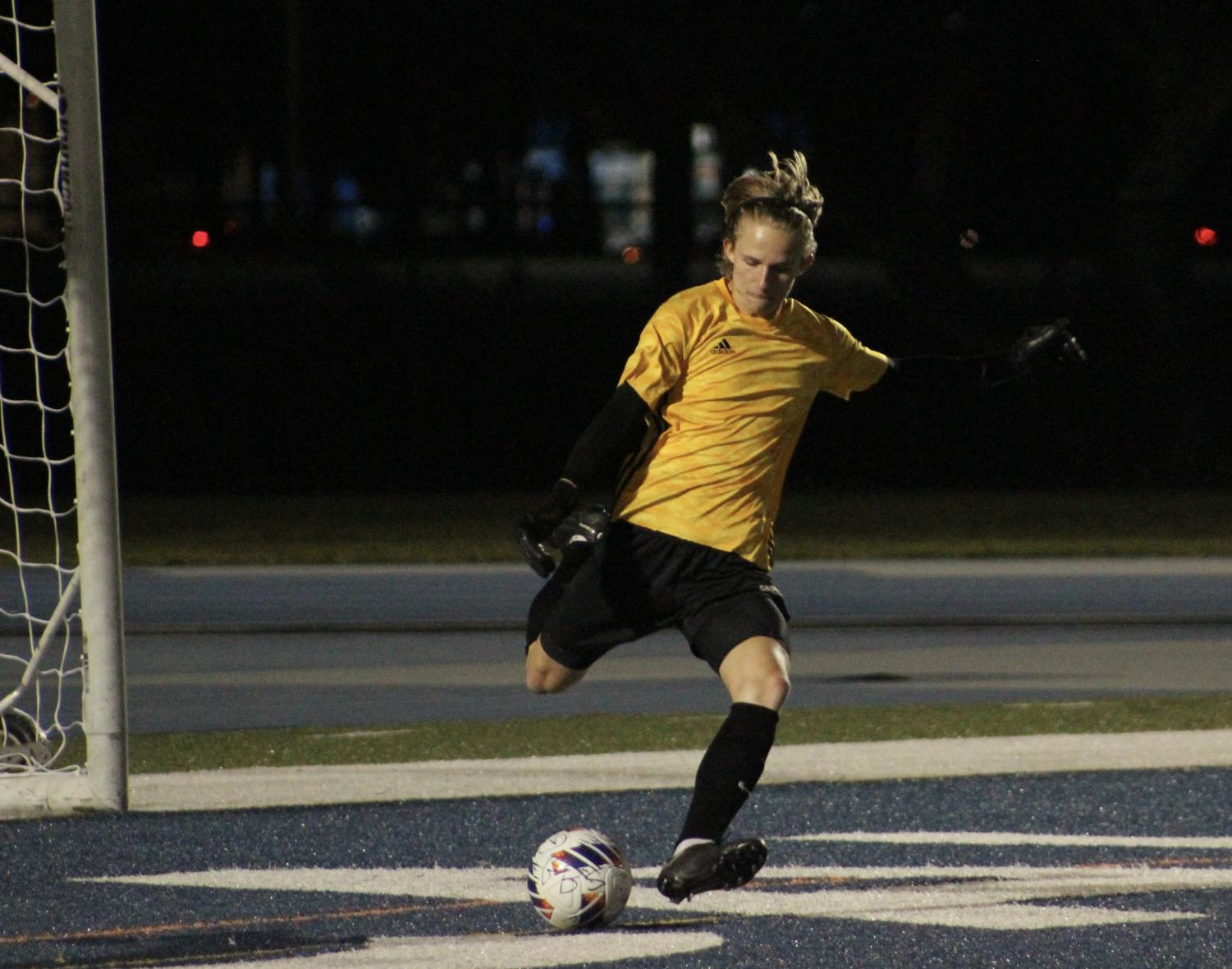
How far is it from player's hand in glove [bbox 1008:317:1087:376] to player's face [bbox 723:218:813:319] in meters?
1.07

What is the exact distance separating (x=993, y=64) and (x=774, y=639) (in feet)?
71.9

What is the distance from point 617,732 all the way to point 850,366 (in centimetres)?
412

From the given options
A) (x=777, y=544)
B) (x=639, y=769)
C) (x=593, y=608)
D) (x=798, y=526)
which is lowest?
(x=798, y=526)

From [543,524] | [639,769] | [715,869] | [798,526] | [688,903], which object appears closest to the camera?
[715,869]

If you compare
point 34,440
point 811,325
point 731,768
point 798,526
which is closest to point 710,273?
point 34,440

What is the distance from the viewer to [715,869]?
5.88m

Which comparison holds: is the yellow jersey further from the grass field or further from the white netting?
the grass field

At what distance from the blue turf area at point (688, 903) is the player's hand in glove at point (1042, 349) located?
1579mm

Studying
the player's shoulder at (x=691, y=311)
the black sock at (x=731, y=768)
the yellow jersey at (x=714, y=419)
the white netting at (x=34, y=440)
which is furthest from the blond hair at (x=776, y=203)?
the white netting at (x=34, y=440)

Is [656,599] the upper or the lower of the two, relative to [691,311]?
lower

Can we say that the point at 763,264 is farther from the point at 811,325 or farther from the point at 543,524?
the point at 543,524

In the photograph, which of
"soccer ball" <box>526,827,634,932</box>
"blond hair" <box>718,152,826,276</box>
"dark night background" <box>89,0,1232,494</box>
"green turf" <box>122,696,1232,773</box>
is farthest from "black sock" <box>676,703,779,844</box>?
"dark night background" <box>89,0,1232,494</box>

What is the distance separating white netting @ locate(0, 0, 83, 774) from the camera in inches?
352

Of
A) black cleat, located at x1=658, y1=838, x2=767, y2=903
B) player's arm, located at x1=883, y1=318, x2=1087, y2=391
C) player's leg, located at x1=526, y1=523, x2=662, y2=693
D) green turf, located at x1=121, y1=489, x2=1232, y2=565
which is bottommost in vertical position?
green turf, located at x1=121, y1=489, x2=1232, y2=565
